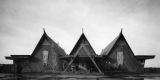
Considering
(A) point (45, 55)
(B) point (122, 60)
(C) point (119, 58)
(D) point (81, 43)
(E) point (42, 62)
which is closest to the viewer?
(B) point (122, 60)

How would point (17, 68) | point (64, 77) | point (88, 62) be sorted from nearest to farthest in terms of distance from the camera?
1. point (64, 77)
2. point (88, 62)
3. point (17, 68)

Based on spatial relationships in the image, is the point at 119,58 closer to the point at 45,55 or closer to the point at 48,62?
the point at 48,62

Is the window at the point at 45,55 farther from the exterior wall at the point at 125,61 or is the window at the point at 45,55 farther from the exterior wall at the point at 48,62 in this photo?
the exterior wall at the point at 125,61

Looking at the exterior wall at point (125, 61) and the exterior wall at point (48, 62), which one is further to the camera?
the exterior wall at point (48, 62)

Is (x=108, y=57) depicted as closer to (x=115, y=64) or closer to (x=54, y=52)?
(x=115, y=64)

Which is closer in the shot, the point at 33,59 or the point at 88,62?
the point at 88,62

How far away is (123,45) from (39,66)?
48.8 feet

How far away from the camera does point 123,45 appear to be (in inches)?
872

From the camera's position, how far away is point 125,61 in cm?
2142

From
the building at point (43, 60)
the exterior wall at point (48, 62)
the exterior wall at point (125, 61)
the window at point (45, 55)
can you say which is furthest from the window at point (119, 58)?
the window at point (45, 55)

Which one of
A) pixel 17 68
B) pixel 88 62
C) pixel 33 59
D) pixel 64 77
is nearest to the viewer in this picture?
pixel 64 77

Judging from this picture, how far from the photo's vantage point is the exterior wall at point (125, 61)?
68.8 feet

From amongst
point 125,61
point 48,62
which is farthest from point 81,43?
point 125,61

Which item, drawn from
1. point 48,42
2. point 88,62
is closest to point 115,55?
point 88,62
